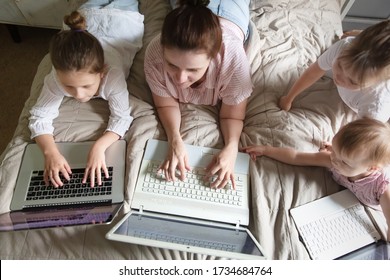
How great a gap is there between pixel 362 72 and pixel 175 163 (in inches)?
22.8

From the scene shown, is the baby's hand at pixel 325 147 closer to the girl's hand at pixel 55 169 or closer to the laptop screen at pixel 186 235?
the laptop screen at pixel 186 235

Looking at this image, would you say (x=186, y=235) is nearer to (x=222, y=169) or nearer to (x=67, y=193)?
(x=222, y=169)

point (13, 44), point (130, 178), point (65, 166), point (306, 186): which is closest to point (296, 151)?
point (306, 186)

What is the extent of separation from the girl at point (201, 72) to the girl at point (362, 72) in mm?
214

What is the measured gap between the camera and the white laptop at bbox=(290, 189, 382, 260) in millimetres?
905

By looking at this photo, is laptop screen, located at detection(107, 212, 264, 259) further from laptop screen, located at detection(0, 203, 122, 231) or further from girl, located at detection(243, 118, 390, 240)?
girl, located at detection(243, 118, 390, 240)

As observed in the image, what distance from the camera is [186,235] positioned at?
2.65ft

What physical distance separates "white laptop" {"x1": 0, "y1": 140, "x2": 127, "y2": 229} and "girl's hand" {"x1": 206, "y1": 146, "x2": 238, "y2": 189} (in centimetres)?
26

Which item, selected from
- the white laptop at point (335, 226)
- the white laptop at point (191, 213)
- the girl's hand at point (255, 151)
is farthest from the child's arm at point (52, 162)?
the white laptop at point (335, 226)

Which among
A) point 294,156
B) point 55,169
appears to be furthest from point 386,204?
point 55,169

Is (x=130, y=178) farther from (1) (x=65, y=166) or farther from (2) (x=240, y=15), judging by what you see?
(2) (x=240, y=15)

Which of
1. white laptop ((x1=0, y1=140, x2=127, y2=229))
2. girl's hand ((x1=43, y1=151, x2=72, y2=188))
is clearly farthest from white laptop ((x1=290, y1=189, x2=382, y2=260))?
girl's hand ((x1=43, y1=151, x2=72, y2=188))

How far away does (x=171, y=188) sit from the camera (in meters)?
0.94
